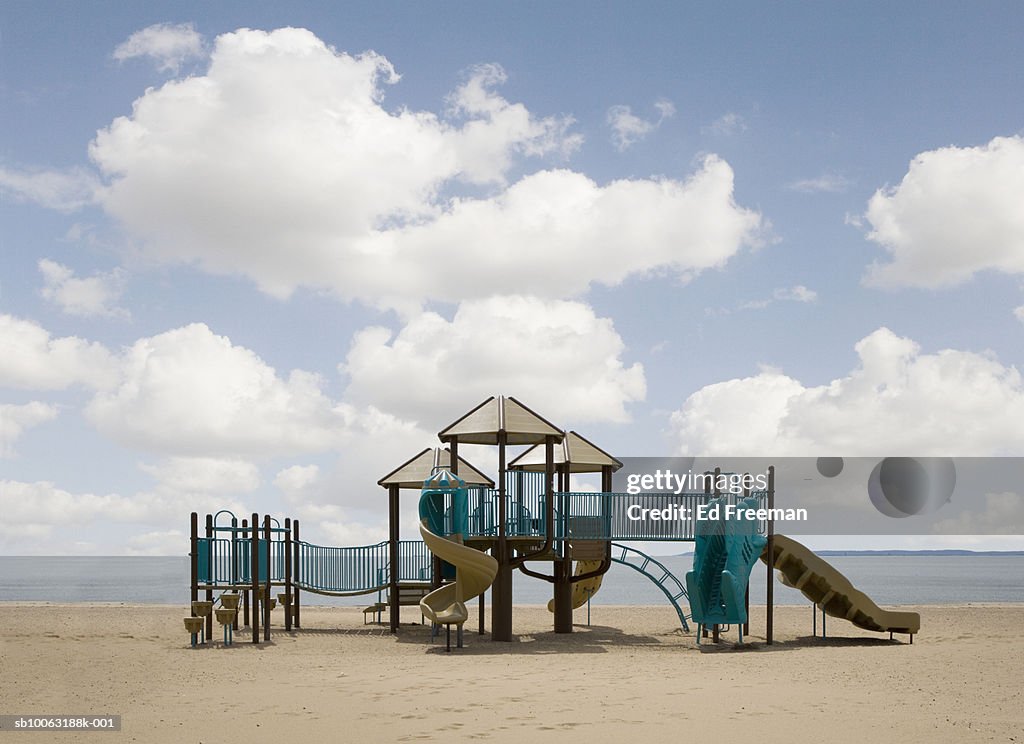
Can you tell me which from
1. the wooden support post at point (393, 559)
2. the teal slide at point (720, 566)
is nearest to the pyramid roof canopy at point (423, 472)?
the wooden support post at point (393, 559)

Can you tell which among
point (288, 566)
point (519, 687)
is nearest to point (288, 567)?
point (288, 566)

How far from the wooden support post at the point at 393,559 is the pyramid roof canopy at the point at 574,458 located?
2.80 meters

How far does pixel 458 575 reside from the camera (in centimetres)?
1988

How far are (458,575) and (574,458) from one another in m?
4.67

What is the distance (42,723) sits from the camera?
36.8ft

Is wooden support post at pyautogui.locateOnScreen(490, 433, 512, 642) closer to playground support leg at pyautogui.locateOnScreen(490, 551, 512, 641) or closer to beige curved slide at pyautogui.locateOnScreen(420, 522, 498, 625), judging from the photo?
Result: playground support leg at pyautogui.locateOnScreen(490, 551, 512, 641)

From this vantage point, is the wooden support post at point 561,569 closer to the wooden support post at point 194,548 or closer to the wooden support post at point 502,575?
the wooden support post at point 502,575

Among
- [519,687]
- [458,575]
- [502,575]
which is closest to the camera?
[519,687]

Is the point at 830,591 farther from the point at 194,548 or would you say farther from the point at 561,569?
the point at 194,548

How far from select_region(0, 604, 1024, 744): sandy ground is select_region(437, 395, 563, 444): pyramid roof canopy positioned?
13.4 feet

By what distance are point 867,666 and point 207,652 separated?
36.0 feet

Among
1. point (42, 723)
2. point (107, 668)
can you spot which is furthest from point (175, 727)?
point (107, 668)

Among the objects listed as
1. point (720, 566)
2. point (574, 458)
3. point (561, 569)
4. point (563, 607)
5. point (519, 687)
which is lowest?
point (563, 607)

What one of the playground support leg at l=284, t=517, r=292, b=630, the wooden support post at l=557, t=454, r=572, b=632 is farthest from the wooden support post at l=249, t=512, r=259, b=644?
the wooden support post at l=557, t=454, r=572, b=632
